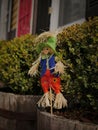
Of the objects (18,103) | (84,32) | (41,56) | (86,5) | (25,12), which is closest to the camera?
(84,32)

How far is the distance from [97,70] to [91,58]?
0.11 metres

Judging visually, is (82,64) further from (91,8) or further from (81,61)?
(91,8)

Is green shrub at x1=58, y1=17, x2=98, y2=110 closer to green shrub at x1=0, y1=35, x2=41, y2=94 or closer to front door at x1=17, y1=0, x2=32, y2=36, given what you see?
green shrub at x1=0, y1=35, x2=41, y2=94

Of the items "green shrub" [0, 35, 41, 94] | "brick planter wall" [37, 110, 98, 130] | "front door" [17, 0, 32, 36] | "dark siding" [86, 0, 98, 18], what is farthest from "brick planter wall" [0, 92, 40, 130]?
"front door" [17, 0, 32, 36]

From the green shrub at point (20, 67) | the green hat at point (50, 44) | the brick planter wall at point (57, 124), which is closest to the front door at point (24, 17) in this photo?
the green shrub at point (20, 67)

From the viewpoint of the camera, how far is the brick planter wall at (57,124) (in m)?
2.29

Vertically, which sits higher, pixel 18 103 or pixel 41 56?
pixel 41 56

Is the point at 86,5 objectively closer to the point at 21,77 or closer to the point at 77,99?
the point at 21,77

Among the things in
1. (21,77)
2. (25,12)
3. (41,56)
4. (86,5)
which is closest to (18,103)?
(21,77)

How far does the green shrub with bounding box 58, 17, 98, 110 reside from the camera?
246 cm

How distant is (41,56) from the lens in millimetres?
2889

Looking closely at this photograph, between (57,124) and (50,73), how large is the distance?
520mm

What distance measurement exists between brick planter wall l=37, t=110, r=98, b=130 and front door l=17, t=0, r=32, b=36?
5.39m

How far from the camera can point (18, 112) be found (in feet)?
11.6
